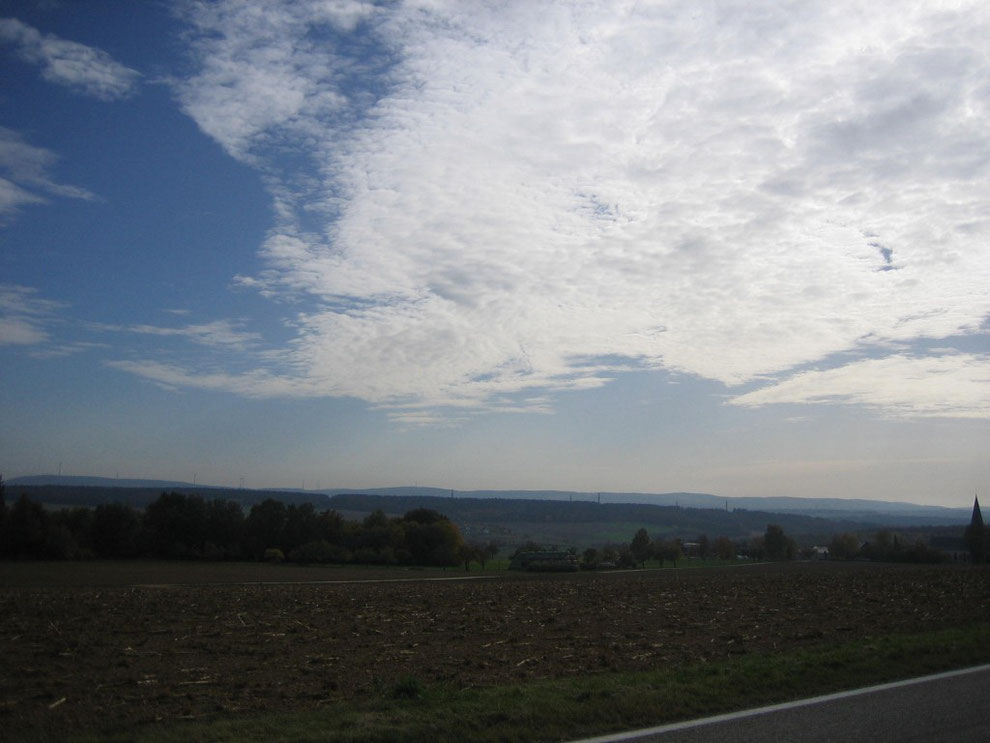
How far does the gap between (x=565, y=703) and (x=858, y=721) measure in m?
3.67

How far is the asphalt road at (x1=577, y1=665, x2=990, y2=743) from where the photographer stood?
8.49 metres

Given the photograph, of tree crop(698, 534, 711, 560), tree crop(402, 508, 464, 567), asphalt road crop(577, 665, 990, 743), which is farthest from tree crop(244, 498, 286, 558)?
asphalt road crop(577, 665, 990, 743)

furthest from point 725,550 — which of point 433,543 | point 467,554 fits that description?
point 433,543

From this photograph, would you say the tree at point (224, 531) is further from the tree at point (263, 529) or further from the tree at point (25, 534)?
the tree at point (25, 534)

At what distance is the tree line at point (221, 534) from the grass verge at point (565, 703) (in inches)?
2948

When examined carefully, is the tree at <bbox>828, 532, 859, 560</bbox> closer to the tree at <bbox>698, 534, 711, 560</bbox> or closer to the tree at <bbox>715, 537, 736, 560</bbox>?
the tree at <bbox>715, 537, 736, 560</bbox>

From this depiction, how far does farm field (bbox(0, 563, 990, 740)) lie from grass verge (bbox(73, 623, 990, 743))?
2.96 feet

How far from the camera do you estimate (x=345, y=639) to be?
62.9 feet

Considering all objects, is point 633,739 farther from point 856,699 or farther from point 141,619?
point 141,619

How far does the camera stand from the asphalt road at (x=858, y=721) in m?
8.49

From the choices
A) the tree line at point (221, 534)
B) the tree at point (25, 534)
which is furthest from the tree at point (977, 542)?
the tree at point (25, 534)

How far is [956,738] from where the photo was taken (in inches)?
332

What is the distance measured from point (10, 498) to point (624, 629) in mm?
81090

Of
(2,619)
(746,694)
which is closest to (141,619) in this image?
(2,619)
